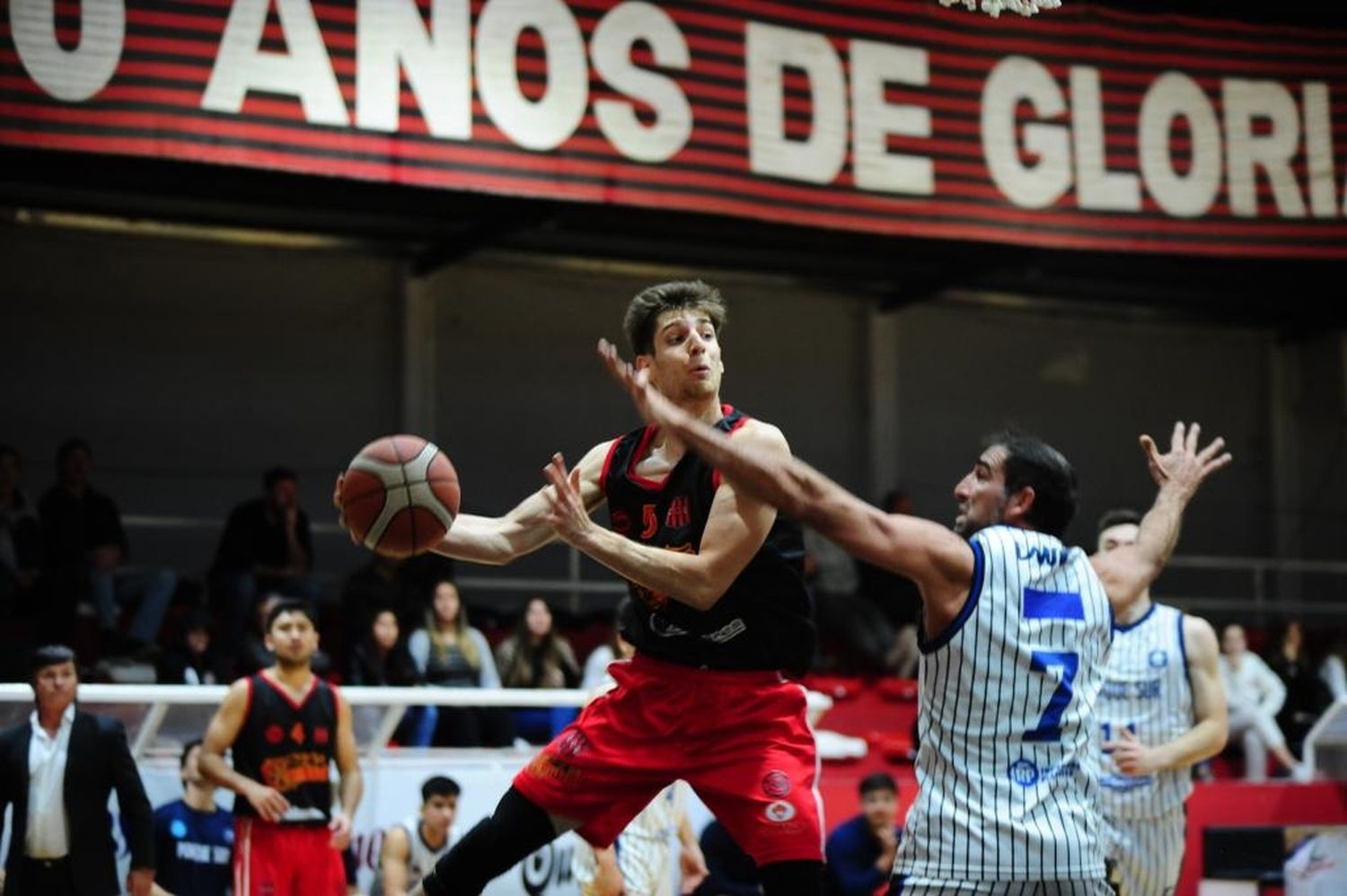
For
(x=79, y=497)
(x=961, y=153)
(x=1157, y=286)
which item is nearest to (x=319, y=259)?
(x=79, y=497)

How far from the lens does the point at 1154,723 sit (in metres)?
8.25

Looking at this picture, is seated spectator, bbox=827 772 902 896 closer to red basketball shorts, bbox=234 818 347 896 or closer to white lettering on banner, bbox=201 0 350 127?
red basketball shorts, bbox=234 818 347 896

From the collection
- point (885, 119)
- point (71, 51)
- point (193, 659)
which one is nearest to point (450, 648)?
point (193, 659)

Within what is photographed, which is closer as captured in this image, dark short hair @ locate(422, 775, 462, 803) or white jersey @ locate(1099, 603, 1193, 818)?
white jersey @ locate(1099, 603, 1193, 818)

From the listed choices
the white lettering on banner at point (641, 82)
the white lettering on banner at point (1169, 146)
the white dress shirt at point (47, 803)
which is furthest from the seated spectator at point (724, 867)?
the white lettering on banner at point (1169, 146)

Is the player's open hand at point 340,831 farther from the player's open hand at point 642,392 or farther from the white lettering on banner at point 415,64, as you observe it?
the white lettering on banner at point 415,64

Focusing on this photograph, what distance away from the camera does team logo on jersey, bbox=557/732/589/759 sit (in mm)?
5977

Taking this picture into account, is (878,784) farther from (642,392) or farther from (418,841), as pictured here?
(642,392)

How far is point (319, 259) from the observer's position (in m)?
17.8

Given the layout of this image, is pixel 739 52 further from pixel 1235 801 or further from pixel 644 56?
pixel 1235 801

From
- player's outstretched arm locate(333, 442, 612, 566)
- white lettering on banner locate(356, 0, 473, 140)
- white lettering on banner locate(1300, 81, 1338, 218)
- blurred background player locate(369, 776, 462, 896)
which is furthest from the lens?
white lettering on banner locate(1300, 81, 1338, 218)

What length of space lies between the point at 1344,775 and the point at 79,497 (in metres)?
9.49

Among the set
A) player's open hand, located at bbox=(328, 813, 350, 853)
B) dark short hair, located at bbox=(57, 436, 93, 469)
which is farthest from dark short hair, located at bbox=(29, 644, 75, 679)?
dark short hair, located at bbox=(57, 436, 93, 469)

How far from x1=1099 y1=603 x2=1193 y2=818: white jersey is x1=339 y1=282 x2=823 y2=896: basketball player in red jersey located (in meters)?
2.61
